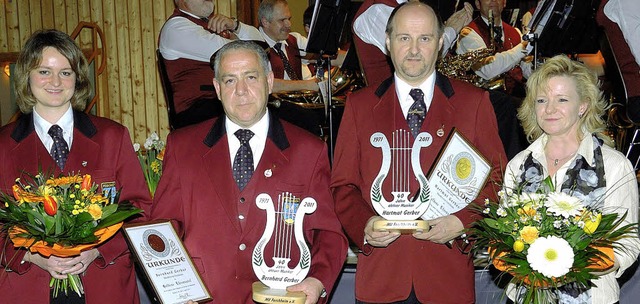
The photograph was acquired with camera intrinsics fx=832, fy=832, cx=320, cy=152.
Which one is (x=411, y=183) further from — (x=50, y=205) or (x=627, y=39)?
(x=627, y=39)

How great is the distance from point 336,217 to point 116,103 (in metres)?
6.58

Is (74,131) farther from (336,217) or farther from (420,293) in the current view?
(420,293)

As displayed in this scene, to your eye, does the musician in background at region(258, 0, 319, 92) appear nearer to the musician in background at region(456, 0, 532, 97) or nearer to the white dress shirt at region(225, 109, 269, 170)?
the musician in background at region(456, 0, 532, 97)

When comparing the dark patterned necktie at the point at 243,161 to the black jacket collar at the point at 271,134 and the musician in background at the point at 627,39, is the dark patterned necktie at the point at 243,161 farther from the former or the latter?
the musician in background at the point at 627,39

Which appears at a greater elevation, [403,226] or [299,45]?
[403,226]

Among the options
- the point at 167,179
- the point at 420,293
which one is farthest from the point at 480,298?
the point at 167,179

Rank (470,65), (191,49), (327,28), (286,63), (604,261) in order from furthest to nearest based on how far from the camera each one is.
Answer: (286,63)
(470,65)
(191,49)
(327,28)
(604,261)

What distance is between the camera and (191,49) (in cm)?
553

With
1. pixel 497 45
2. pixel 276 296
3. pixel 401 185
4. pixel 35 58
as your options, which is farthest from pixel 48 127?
pixel 497 45

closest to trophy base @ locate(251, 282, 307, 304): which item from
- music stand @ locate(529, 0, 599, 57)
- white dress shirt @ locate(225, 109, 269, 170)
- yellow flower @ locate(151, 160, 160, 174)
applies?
white dress shirt @ locate(225, 109, 269, 170)

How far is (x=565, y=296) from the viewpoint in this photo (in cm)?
304

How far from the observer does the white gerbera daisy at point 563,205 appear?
2.75m

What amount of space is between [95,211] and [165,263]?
330 mm

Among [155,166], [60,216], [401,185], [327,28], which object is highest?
[327,28]
